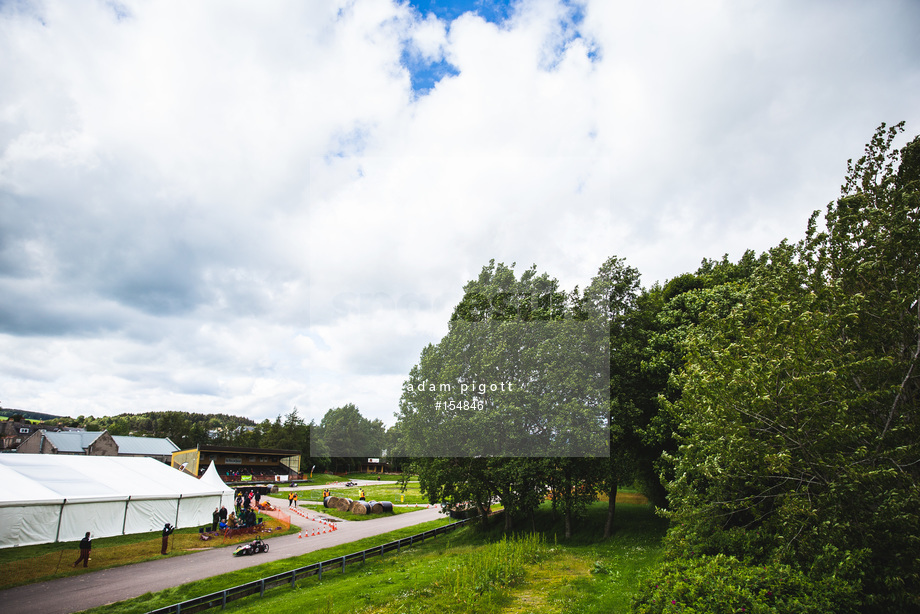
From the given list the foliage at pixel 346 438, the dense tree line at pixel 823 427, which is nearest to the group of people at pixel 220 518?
the dense tree line at pixel 823 427

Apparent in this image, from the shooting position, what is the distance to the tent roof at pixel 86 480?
2003cm

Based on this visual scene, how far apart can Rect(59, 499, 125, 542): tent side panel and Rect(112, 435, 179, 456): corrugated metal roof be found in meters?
55.9

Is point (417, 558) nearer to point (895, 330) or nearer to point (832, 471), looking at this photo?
point (832, 471)

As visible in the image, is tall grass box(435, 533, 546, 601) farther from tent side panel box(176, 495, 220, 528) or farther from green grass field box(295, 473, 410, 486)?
green grass field box(295, 473, 410, 486)

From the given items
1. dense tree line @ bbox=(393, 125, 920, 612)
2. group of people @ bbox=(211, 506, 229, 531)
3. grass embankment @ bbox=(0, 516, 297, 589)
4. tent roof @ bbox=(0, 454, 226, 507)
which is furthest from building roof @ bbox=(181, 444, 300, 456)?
dense tree line @ bbox=(393, 125, 920, 612)

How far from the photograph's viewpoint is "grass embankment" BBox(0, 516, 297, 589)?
1799 centimetres

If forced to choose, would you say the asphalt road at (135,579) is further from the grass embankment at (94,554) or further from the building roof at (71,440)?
the building roof at (71,440)

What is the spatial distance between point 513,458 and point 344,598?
10734 millimetres

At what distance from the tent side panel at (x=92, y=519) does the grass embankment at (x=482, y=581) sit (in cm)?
925

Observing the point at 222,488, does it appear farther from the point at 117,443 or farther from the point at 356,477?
the point at 356,477

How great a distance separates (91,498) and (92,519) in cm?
114

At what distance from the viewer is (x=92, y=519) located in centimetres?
2197

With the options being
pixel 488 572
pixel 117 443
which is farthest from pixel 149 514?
pixel 117 443

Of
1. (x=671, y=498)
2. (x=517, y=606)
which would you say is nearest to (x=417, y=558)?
(x=517, y=606)
